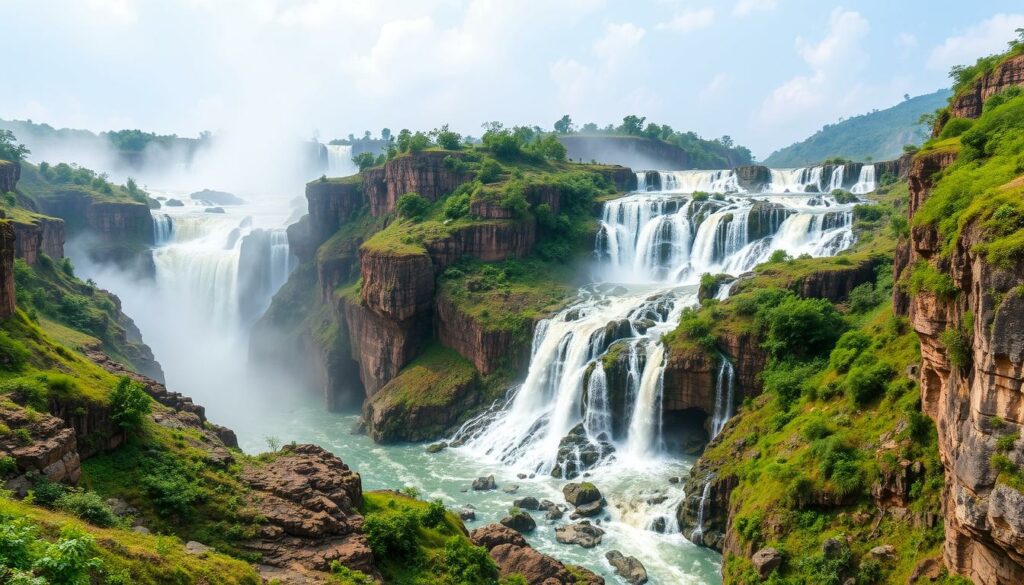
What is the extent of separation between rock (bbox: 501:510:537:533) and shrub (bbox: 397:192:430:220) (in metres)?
35.9

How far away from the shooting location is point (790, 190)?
67312 millimetres

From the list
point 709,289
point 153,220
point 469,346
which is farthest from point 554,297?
point 153,220

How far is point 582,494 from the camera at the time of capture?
101 ft

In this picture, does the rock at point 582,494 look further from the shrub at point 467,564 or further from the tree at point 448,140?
the tree at point 448,140

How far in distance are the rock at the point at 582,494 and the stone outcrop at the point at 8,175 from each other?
58501 mm

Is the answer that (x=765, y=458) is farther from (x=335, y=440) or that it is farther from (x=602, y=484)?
(x=335, y=440)

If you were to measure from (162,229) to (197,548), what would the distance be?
237 ft

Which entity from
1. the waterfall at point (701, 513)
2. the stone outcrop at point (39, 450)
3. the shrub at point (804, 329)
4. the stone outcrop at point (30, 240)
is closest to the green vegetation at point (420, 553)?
the stone outcrop at point (39, 450)

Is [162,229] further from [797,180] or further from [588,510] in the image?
[797,180]

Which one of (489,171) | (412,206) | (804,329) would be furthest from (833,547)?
(412,206)

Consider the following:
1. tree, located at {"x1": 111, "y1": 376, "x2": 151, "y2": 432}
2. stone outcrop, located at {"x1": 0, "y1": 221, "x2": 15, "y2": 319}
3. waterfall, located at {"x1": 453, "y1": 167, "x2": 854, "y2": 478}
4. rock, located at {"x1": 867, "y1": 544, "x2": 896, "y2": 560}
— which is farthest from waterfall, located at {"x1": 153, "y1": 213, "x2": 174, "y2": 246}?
rock, located at {"x1": 867, "y1": 544, "x2": 896, "y2": 560}

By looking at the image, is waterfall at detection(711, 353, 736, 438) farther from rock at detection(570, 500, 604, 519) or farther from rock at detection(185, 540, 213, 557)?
rock at detection(185, 540, 213, 557)

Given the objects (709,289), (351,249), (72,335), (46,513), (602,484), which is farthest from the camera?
(351,249)

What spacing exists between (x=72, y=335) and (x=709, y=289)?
119 ft
